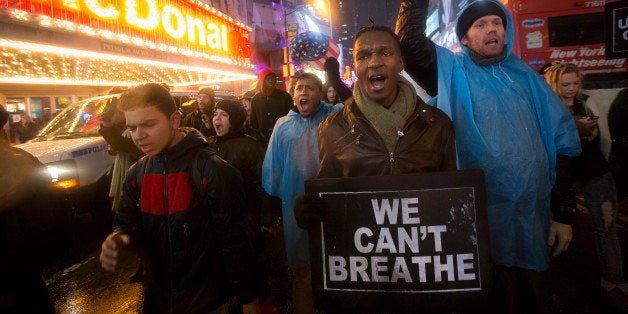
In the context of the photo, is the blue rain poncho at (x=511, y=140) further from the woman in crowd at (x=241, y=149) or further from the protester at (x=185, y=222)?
the woman in crowd at (x=241, y=149)

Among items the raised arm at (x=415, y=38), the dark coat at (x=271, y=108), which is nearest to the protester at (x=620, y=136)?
the raised arm at (x=415, y=38)

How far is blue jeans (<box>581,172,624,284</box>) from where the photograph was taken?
332cm

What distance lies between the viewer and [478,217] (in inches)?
69.5

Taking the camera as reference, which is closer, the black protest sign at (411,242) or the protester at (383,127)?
the black protest sign at (411,242)

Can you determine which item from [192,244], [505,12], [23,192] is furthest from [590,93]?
[23,192]

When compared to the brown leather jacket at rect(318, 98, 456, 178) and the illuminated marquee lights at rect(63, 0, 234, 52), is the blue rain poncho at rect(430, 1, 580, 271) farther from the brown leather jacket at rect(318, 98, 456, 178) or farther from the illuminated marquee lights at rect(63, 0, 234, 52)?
the illuminated marquee lights at rect(63, 0, 234, 52)

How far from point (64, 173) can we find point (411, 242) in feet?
19.2

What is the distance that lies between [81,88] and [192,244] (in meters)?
22.8

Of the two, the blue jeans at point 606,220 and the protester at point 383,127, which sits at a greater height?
the protester at point 383,127

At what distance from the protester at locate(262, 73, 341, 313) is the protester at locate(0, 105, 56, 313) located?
5.77 ft

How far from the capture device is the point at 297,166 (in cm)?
331

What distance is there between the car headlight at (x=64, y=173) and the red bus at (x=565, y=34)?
8.52m

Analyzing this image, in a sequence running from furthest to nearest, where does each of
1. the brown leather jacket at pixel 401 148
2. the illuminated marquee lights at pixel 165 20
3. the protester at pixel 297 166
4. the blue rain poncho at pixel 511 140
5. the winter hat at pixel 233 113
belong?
the illuminated marquee lights at pixel 165 20, the winter hat at pixel 233 113, the protester at pixel 297 166, the blue rain poncho at pixel 511 140, the brown leather jacket at pixel 401 148

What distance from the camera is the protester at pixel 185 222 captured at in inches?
81.8
